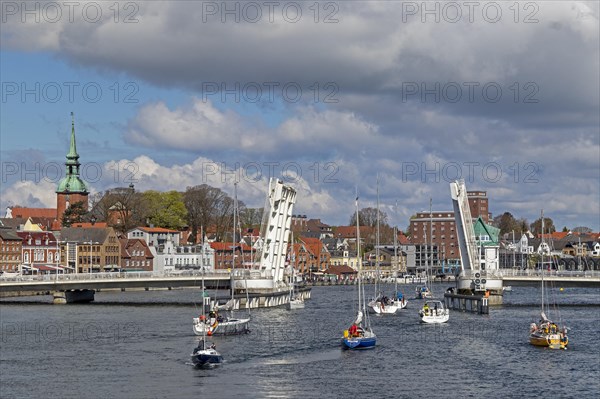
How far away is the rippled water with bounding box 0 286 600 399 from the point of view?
4962 centimetres

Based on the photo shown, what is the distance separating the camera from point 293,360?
59.6m

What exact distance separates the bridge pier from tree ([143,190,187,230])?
78.6 meters

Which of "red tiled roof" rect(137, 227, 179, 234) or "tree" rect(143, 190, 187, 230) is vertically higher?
"tree" rect(143, 190, 187, 230)

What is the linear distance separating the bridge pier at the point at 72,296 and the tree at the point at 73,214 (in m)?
69.4

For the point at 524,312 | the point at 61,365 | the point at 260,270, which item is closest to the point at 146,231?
the point at 260,270

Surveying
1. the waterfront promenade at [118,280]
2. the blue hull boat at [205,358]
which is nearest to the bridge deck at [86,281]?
the waterfront promenade at [118,280]

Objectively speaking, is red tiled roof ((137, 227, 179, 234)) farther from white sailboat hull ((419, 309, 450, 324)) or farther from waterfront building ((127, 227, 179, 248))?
white sailboat hull ((419, 309, 450, 324))

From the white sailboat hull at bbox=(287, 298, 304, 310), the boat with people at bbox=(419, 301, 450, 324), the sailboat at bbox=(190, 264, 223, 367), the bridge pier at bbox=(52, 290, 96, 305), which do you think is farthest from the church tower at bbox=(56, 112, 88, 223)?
the sailboat at bbox=(190, 264, 223, 367)

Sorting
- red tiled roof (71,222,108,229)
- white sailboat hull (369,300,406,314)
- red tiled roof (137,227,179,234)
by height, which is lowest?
white sailboat hull (369,300,406,314)

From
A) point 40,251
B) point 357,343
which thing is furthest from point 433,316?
point 40,251

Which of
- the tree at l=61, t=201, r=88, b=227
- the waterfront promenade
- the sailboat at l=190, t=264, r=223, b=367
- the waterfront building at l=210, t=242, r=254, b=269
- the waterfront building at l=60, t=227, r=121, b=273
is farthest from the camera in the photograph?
the tree at l=61, t=201, r=88, b=227

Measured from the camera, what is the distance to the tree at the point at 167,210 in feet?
638

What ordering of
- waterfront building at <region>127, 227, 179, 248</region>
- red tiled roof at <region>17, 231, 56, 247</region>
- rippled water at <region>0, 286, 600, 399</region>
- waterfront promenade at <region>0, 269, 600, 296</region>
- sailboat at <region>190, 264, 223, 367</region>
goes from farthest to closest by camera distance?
waterfront building at <region>127, 227, 179, 248</region>
red tiled roof at <region>17, 231, 56, 247</region>
waterfront promenade at <region>0, 269, 600, 296</region>
sailboat at <region>190, 264, 223, 367</region>
rippled water at <region>0, 286, 600, 399</region>

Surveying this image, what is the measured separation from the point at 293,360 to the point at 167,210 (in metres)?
139
